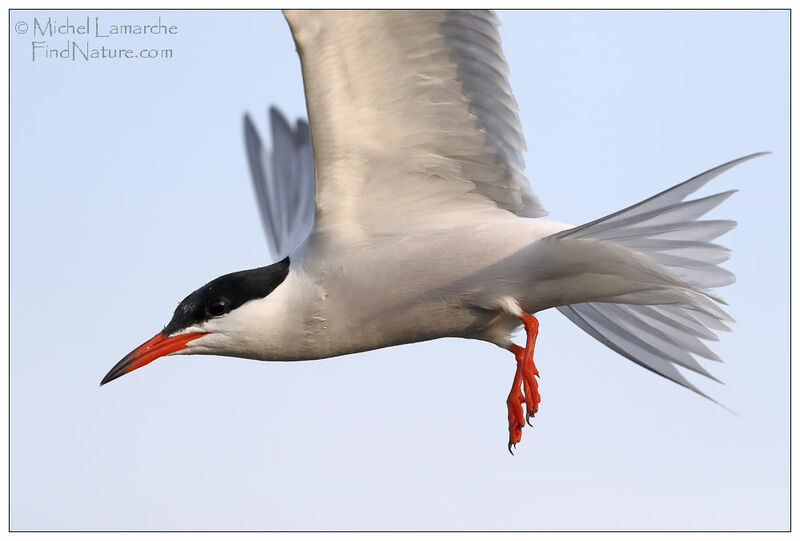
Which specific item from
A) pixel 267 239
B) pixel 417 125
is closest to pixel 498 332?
pixel 417 125

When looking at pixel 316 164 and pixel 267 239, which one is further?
pixel 267 239

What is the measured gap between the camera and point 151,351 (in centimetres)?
555

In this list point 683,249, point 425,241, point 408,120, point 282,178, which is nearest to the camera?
point 683,249

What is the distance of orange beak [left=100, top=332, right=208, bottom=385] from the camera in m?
5.54

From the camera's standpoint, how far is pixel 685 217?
5.06 m

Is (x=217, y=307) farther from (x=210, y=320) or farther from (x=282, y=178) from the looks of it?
(x=282, y=178)

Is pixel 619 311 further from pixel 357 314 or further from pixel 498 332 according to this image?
pixel 357 314

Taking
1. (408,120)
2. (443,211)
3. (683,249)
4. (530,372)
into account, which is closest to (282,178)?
(443,211)

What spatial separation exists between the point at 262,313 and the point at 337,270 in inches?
16.4

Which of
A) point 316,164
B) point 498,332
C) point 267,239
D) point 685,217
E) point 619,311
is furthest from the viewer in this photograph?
point 267,239

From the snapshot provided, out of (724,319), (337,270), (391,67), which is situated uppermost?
(391,67)

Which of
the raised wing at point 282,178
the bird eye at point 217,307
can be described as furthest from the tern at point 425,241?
the raised wing at point 282,178

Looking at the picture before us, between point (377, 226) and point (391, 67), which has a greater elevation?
point (391, 67)

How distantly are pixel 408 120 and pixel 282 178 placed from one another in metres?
2.66
